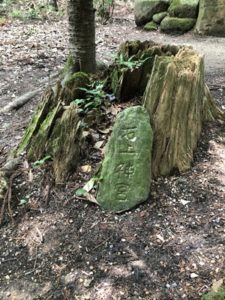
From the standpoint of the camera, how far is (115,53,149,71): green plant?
3.91 m

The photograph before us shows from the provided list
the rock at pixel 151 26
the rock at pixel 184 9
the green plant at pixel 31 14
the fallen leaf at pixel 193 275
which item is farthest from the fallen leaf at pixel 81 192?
the green plant at pixel 31 14

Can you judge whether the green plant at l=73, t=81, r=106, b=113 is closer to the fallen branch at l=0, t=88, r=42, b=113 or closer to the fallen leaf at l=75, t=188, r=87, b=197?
the fallen leaf at l=75, t=188, r=87, b=197

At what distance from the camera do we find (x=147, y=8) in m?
10.9

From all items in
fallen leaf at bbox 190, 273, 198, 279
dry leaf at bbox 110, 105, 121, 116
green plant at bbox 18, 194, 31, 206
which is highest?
dry leaf at bbox 110, 105, 121, 116

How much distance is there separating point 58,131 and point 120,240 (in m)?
1.13

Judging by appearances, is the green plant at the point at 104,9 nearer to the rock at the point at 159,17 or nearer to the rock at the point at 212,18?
the rock at the point at 159,17

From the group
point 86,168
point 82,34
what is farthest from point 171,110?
point 82,34

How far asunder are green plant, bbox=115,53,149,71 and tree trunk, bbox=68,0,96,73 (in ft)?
2.86

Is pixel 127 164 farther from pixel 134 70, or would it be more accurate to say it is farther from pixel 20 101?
pixel 20 101

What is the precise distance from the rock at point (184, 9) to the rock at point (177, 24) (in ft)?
0.52

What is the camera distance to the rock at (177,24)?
10.0m

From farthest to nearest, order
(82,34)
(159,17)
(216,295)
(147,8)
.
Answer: (147,8) → (159,17) → (82,34) → (216,295)

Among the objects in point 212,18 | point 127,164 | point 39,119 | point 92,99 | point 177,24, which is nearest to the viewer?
point 127,164

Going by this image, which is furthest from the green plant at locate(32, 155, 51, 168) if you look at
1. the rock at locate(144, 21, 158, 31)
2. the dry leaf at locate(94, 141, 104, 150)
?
the rock at locate(144, 21, 158, 31)
